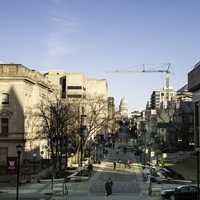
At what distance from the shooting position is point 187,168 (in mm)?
76688

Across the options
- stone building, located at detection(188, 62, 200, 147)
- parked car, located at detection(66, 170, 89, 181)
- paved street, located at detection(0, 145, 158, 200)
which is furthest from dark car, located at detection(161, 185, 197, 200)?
stone building, located at detection(188, 62, 200, 147)

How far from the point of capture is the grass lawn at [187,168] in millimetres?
63516

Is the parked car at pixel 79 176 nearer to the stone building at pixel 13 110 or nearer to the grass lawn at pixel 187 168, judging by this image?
the stone building at pixel 13 110

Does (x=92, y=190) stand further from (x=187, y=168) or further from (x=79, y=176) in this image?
(x=187, y=168)

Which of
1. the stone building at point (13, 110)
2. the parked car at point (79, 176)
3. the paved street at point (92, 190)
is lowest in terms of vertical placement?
the paved street at point (92, 190)

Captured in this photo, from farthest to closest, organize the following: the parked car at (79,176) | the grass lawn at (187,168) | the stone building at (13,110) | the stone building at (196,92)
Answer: the stone building at (196,92) < the stone building at (13,110) < the grass lawn at (187,168) < the parked car at (79,176)

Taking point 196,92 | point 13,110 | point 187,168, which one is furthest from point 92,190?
point 196,92

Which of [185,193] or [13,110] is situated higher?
[13,110]

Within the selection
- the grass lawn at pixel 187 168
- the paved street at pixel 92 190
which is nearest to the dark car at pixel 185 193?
the paved street at pixel 92 190

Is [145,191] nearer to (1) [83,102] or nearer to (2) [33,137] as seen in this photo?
(2) [33,137]

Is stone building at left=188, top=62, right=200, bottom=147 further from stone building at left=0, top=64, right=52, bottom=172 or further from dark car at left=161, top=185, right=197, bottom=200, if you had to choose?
dark car at left=161, top=185, right=197, bottom=200

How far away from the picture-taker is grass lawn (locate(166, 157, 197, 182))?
208 feet

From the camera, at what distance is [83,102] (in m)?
115

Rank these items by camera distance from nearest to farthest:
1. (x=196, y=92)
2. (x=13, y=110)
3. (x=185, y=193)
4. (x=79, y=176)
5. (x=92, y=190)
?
(x=185, y=193)
(x=92, y=190)
(x=79, y=176)
(x=13, y=110)
(x=196, y=92)
